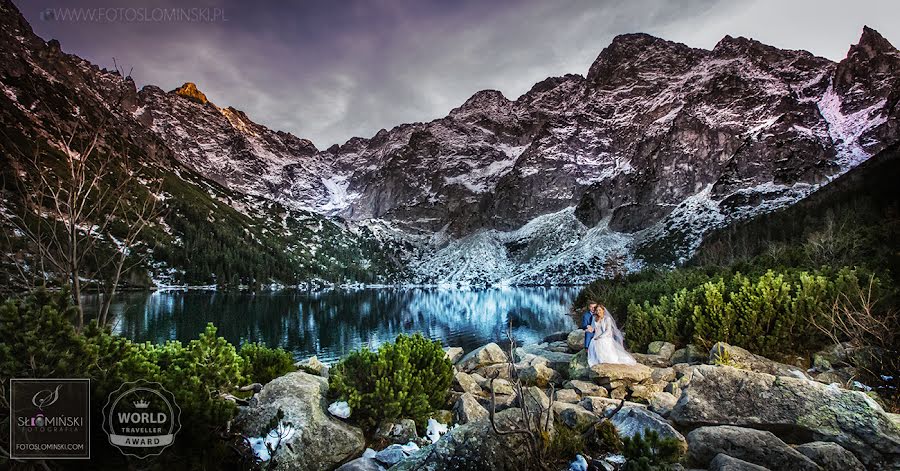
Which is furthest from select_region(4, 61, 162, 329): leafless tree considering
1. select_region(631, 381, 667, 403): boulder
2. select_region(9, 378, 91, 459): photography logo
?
select_region(631, 381, 667, 403): boulder

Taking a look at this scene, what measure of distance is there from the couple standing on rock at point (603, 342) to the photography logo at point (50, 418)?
12373mm

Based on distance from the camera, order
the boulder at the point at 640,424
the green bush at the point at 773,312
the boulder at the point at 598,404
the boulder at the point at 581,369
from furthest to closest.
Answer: the green bush at the point at 773,312
the boulder at the point at 581,369
the boulder at the point at 598,404
the boulder at the point at 640,424

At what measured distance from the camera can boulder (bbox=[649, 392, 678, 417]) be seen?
7.89 meters

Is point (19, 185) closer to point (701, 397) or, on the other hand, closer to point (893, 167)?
point (701, 397)

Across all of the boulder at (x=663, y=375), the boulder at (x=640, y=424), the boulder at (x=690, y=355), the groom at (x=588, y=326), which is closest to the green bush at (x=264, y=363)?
the boulder at (x=640, y=424)

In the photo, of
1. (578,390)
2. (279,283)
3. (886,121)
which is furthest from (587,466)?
(886,121)

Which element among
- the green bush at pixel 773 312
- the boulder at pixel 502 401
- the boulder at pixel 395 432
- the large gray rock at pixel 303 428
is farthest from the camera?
the green bush at pixel 773 312

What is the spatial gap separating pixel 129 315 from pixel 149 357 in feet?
232

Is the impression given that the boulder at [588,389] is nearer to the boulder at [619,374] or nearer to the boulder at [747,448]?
the boulder at [619,374]

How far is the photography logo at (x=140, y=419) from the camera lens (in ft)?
15.9

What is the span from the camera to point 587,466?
5.15 metres

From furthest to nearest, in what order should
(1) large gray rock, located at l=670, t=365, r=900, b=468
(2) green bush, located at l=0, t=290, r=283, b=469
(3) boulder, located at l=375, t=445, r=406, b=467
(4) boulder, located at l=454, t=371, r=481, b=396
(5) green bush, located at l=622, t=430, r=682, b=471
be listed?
1. (4) boulder, located at l=454, t=371, r=481, b=396
2. (3) boulder, located at l=375, t=445, r=406, b=467
3. (1) large gray rock, located at l=670, t=365, r=900, b=468
4. (2) green bush, located at l=0, t=290, r=283, b=469
5. (5) green bush, located at l=622, t=430, r=682, b=471

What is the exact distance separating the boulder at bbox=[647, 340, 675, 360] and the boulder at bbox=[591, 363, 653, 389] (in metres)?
3.98

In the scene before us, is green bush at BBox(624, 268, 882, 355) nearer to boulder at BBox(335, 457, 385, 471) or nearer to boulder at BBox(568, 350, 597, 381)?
boulder at BBox(568, 350, 597, 381)
